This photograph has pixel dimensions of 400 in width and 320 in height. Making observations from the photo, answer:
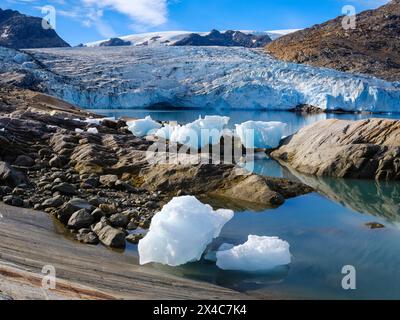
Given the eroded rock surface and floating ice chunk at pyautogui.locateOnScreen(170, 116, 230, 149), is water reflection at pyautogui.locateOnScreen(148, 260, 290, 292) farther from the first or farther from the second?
floating ice chunk at pyautogui.locateOnScreen(170, 116, 230, 149)

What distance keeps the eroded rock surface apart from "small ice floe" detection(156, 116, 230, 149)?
9.39 feet

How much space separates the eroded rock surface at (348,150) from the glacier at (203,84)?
29.9 metres

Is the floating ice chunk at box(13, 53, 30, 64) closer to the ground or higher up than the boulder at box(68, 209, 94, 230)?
higher up

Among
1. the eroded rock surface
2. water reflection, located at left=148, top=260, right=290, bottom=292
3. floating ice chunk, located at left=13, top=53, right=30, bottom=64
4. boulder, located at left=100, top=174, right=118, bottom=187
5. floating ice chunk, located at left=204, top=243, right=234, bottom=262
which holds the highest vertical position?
floating ice chunk, located at left=13, top=53, right=30, bottom=64

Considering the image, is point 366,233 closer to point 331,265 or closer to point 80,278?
point 331,265

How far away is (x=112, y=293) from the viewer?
16.1 ft

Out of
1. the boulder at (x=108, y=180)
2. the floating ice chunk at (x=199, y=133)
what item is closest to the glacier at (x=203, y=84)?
the floating ice chunk at (x=199, y=133)

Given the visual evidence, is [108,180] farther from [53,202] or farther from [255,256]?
[255,256]

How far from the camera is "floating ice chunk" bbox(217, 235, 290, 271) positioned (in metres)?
6.58

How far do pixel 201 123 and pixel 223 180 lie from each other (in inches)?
335

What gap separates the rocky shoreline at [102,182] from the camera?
8.23 meters

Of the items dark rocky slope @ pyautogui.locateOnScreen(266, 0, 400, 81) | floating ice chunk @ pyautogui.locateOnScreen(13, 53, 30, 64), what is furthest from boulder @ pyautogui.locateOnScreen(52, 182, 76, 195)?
dark rocky slope @ pyautogui.locateOnScreen(266, 0, 400, 81)

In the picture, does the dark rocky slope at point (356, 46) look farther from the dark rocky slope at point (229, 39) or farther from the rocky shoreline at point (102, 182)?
the dark rocky slope at point (229, 39)
